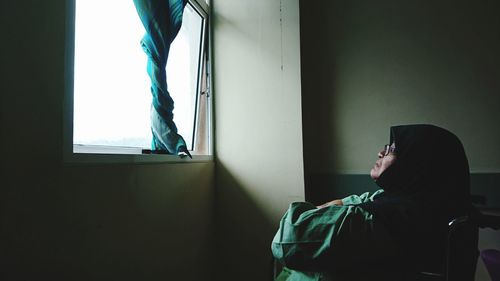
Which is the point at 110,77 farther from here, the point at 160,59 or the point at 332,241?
the point at 332,241

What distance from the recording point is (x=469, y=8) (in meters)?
2.07

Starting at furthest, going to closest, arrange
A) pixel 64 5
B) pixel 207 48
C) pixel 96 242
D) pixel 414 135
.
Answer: pixel 207 48 → pixel 414 135 → pixel 96 242 → pixel 64 5

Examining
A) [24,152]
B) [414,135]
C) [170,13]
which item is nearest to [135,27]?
[170,13]

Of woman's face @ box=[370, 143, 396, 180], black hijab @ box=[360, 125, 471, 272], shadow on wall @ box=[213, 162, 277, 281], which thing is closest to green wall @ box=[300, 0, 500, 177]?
shadow on wall @ box=[213, 162, 277, 281]

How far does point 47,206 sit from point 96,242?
26 centimetres

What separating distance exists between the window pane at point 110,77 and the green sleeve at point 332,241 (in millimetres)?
892

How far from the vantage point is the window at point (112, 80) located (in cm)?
117

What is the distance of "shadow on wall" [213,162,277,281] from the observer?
2090mm

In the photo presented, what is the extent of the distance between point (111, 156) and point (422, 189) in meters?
1.22

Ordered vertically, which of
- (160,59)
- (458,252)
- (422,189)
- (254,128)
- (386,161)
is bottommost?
(458,252)

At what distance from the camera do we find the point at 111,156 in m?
1.17

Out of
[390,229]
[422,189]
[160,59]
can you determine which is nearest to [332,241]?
[390,229]

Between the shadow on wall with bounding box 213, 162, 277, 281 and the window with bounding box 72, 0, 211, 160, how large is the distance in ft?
1.84

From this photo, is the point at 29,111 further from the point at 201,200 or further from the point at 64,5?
the point at 201,200
